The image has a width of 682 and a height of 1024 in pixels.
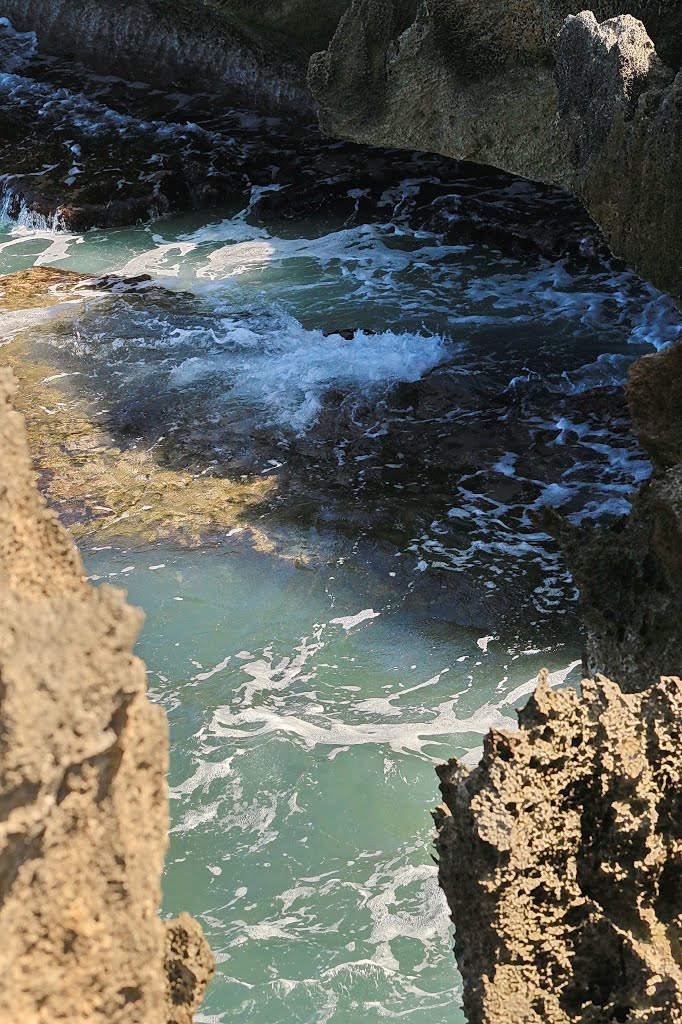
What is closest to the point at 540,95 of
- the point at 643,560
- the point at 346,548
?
the point at 346,548

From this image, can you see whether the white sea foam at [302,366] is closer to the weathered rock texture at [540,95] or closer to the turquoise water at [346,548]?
the turquoise water at [346,548]

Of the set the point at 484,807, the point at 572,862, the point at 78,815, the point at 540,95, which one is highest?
the point at 540,95

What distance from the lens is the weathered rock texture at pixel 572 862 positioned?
187 cm

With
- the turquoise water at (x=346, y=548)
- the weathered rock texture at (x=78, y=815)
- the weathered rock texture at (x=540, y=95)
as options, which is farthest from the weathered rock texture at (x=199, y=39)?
the weathered rock texture at (x=78, y=815)

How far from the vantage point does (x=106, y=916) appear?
53.8 inches

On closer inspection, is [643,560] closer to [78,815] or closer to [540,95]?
[78,815]

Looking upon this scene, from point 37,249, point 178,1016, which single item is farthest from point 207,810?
→ point 37,249

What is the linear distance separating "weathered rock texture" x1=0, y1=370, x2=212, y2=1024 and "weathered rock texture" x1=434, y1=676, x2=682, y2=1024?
64cm

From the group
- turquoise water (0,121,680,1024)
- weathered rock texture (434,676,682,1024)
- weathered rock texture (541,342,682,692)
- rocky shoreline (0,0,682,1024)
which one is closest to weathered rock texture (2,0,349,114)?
turquoise water (0,121,680,1024)

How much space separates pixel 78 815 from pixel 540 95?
6.28 metres

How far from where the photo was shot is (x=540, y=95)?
22.1 ft

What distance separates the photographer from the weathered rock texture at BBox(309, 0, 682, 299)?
505 centimetres

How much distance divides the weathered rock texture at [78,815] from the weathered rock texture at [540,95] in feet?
13.5

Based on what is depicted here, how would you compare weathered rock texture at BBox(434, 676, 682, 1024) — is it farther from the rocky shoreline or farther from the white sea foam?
the white sea foam
